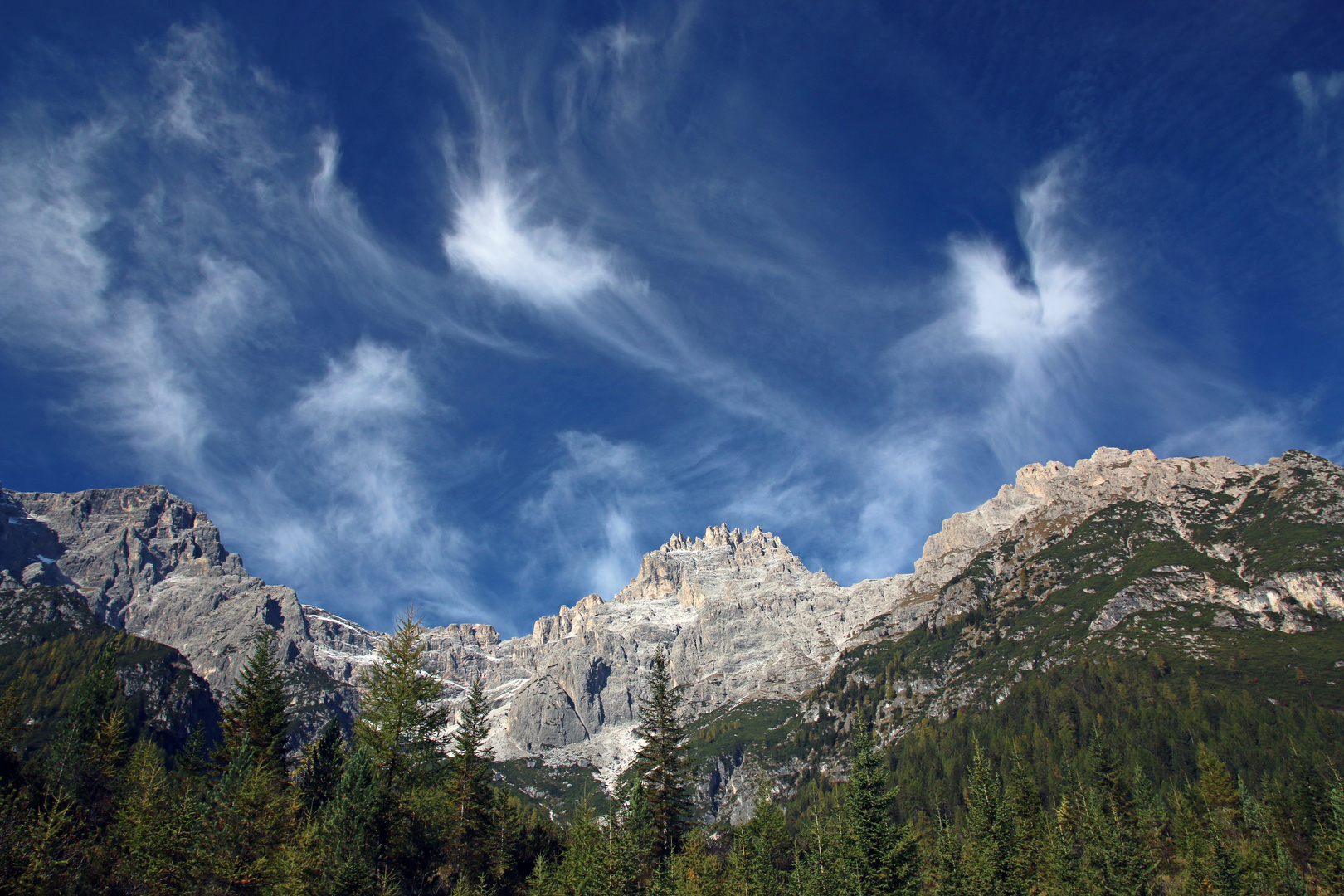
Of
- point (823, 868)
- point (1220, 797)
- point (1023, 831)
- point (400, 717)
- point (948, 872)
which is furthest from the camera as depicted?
point (1220, 797)

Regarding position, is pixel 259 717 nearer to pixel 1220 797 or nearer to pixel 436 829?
pixel 436 829

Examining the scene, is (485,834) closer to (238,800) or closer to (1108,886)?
(238,800)

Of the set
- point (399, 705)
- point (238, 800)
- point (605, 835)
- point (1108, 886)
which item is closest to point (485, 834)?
point (605, 835)

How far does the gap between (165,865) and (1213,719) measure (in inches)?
9546

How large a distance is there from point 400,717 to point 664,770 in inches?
851

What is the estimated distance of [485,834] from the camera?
1969 inches

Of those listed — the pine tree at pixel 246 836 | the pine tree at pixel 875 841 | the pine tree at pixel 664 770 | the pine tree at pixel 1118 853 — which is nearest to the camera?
the pine tree at pixel 246 836

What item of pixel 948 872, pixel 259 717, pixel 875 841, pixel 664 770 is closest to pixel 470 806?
pixel 664 770

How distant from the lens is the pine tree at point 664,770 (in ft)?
163

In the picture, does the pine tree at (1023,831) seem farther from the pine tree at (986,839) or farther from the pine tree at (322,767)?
the pine tree at (322,767)

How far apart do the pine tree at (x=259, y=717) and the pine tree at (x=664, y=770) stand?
26.6m

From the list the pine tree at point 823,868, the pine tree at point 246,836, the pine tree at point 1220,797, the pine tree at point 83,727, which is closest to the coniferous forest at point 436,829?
the pine tree at point 246,836

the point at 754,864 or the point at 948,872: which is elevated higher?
the point at 754,864

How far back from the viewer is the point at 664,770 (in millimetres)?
51312
